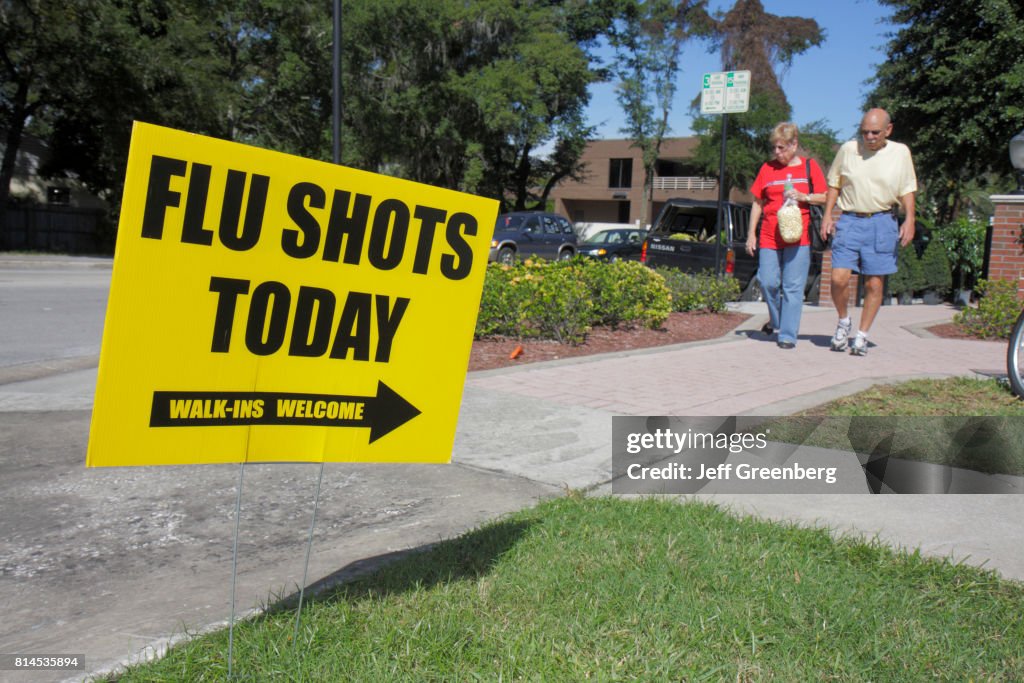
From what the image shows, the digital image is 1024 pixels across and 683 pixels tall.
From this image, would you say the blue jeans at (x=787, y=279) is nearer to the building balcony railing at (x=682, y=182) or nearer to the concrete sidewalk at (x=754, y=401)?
the concrete sidewalk at (x=754, y=401)

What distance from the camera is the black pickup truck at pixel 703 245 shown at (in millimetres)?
15141

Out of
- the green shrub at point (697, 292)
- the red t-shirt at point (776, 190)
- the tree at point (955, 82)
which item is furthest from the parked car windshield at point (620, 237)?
the red t-shirt at point (776, 190)

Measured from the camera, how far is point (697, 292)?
457 inches

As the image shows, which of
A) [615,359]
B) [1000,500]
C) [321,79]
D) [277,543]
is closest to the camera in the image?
[277,543]

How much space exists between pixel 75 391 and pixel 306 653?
4.83 m

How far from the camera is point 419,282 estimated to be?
2838 mm

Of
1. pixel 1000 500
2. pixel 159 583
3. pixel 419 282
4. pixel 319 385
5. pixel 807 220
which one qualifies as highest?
pixel 807 220

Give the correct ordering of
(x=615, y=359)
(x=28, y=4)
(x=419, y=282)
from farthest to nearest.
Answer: (x=28, y=4), (x=615, y=359), (x=419, y=282)

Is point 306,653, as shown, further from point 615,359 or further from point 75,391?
point 615,359

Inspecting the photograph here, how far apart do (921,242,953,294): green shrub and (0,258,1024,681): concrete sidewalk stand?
1073cm

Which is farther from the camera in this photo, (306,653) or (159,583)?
(159,583)

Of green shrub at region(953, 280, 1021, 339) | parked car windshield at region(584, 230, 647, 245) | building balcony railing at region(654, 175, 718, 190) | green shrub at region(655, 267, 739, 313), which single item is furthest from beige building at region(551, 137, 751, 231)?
green shrub at region(953, 280, 1021, 339)

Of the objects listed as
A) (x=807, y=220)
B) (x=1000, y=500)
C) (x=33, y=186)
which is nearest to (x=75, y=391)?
(x=1000, y=500)

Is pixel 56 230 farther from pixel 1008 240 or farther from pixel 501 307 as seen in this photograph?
pixel 1008 240
